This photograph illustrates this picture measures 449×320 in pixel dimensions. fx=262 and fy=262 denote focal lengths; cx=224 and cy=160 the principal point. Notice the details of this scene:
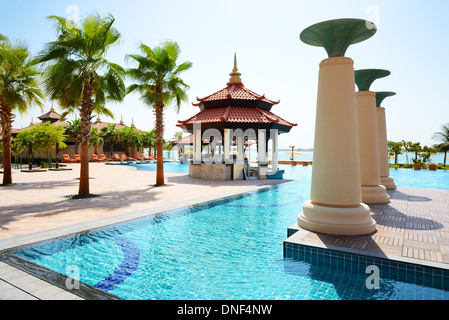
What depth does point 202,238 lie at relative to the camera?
6441mm

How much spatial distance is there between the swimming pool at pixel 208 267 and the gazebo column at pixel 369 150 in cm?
404

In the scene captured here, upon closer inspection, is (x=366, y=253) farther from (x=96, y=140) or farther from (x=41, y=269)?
(x=96, y=140)

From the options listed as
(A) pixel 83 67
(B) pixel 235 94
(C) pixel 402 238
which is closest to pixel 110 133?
(B) pixel 235 94

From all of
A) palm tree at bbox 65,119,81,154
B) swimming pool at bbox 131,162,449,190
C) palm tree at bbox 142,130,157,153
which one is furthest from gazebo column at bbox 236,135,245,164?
palm tree at bbox 142,130,157,153

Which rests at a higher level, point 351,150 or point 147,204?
point 351,150

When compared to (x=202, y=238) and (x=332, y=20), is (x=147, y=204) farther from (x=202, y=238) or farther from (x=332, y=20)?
(x=332, y=20)

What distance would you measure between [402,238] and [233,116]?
14.9m

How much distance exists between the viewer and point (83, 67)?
1024cm

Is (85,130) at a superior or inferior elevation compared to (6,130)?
inferior

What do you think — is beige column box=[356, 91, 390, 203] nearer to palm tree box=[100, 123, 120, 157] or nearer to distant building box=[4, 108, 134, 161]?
distant building box=[4, 108, 134, 161]

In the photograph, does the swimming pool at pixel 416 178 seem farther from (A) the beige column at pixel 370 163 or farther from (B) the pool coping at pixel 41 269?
(B) the pool coping at pixel 41 269
